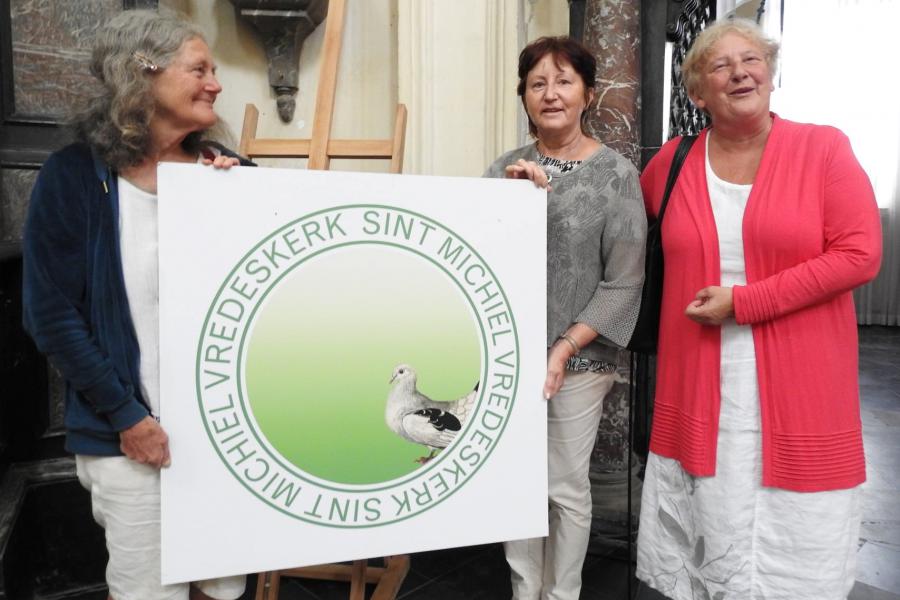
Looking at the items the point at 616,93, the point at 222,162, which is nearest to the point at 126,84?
the point at 222,162

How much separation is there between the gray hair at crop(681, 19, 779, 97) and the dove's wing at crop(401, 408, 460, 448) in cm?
96

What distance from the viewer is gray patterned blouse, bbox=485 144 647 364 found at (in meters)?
1.54

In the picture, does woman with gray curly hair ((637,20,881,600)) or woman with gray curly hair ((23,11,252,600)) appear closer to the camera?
woman with gray curly hair ((23,11,252,600))

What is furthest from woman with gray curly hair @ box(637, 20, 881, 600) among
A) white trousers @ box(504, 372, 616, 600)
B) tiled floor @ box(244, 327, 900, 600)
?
tiled floor @ box(244, 327, 900, 600)

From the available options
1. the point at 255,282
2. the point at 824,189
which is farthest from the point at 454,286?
the point at 824,189

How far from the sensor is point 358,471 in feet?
4.33

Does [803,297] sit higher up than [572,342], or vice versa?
[803,297]

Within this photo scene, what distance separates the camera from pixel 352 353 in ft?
4.30

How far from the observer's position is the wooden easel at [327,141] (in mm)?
1755

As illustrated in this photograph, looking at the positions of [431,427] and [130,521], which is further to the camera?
[431,427]

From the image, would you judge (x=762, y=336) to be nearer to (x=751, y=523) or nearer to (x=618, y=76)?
(x=751, y=523)

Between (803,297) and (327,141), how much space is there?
119 cm

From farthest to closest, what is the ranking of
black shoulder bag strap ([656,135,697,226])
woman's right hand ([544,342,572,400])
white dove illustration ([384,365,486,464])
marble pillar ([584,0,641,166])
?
1. marble pillar ([584,0,641,166])
2. black shoulder bag strap ([656,135,697,226])
3. woman's right hand ([544,342,572,400])
4. white dove illustration ([384,365,486,464])

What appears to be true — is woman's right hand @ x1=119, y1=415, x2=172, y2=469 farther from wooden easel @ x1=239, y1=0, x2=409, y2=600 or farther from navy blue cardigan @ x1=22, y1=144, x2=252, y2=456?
A: wooden easel @ x1=239, y1=0, x2=409, y2=600
